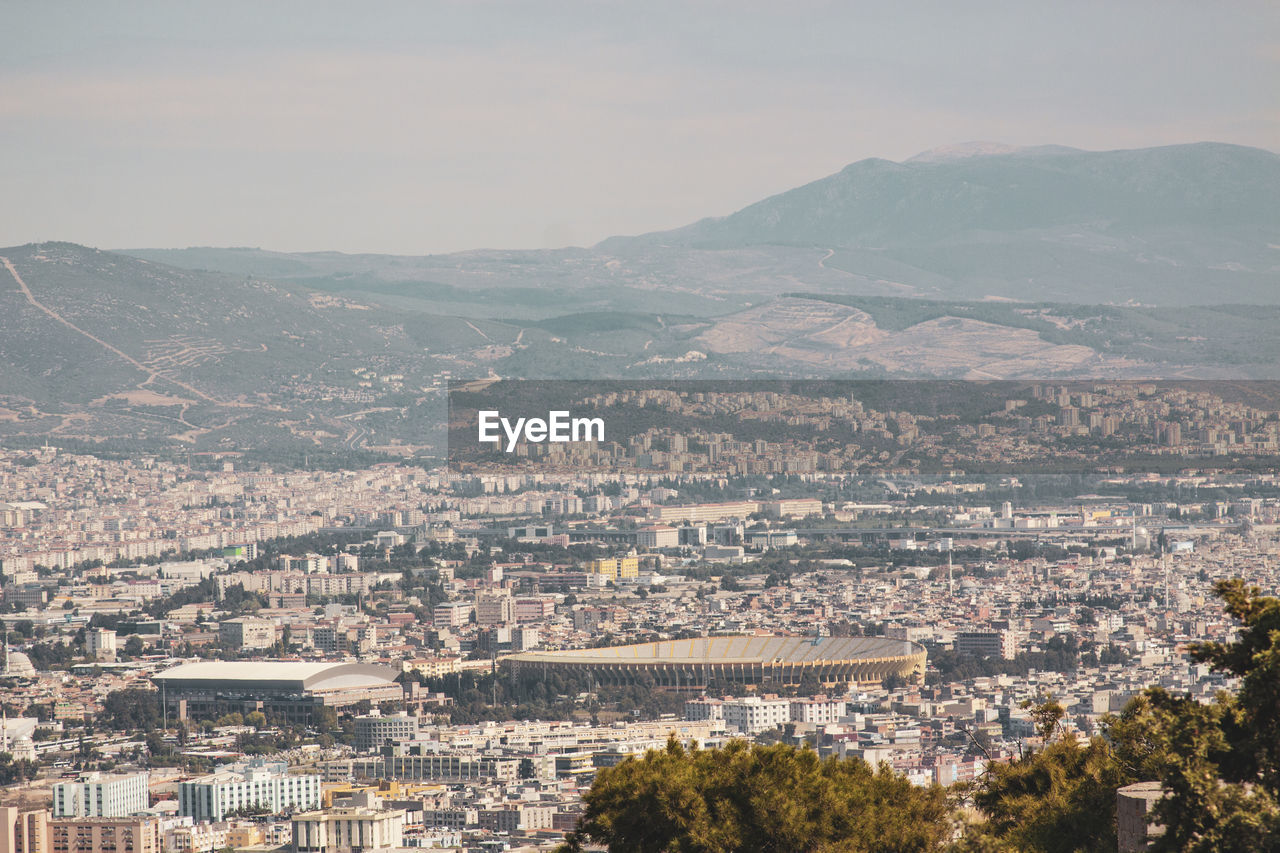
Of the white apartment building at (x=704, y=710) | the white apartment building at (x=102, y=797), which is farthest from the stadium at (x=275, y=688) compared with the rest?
the white apartment building at (x=102, y=797)

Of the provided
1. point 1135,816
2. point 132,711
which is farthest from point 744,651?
point 1135,816

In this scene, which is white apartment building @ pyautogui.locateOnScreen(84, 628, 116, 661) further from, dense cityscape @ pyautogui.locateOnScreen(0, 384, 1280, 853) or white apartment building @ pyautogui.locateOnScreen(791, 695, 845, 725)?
white apartment building @ pyautogui.locateOnScreen(791, 695, 845, 725)

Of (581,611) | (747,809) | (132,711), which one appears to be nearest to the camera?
(747,809)

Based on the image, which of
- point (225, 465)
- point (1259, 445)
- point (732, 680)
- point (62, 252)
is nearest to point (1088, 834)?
point (732, 680)

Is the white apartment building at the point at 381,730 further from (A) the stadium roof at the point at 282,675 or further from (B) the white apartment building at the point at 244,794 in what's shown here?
(A) the stadium roof at the point at 282,675

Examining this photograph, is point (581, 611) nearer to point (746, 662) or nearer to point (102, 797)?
point (746, 662)

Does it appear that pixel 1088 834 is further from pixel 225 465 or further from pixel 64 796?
pixel 225 465

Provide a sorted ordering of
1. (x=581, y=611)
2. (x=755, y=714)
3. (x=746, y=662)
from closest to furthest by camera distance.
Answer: (x=755, y=714) → (x=746, y=662) → (x=581, y=611)

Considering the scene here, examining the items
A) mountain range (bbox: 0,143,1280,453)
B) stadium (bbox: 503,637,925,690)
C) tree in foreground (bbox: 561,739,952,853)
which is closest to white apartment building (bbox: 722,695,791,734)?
stadium (bbox: 503,637,925,690)
